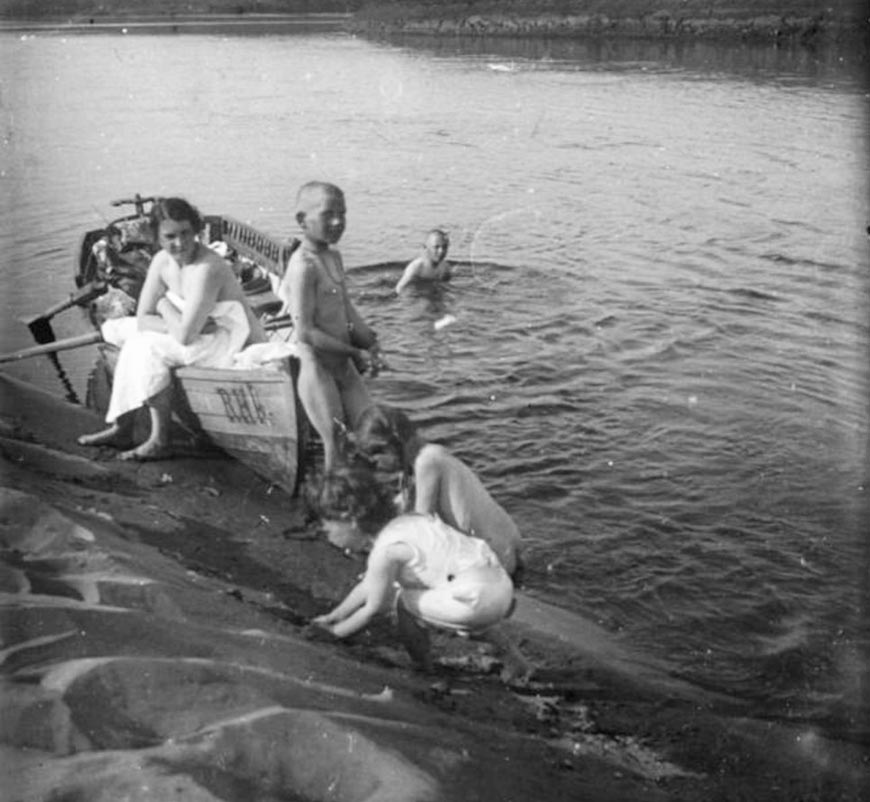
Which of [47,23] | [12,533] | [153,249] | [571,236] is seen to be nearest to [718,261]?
[571,236]

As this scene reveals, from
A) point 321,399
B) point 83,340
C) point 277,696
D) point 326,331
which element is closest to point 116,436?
point 83,340

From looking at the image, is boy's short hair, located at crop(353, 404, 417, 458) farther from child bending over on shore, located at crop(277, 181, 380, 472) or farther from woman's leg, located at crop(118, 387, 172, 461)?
woman's leg, located at crop(118, 387, 172, 461)

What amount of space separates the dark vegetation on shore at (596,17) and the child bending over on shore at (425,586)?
41.1 meters

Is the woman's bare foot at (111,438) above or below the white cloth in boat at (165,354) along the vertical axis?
below

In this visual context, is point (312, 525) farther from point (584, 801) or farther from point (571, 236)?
point (571, 236)

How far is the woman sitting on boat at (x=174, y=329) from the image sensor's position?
7410 millimetres

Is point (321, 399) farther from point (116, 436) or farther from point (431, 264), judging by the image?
point (431, 264)

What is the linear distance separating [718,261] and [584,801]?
41.2 ft

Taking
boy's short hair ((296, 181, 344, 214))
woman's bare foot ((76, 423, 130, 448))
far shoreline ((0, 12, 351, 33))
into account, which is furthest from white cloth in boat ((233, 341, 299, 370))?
far shoreline ((0, 12, 351, 33))

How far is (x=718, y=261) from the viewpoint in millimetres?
15680

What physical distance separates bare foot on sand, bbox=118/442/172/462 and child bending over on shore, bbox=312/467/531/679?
2.95m

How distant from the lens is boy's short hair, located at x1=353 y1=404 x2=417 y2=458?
522cm

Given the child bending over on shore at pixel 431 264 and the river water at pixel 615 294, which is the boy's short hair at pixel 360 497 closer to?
the river water at pixel 615 294

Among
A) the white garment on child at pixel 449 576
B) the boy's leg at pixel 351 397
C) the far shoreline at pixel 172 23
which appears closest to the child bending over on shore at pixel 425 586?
the white garment on child at pixel 449 576
